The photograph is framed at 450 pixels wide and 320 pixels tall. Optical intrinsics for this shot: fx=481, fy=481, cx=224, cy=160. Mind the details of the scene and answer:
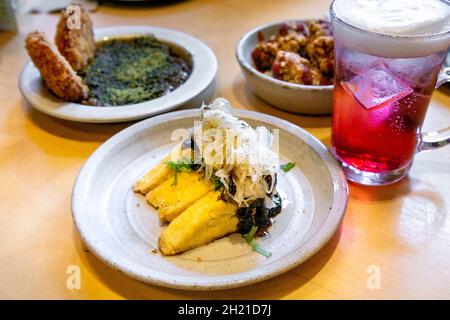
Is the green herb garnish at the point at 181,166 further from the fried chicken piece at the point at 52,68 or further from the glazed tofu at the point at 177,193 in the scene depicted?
the fried chicken piece at the point at 52,68

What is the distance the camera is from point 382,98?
0.93 m

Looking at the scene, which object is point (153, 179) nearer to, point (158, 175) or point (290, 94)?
point (158, 175)

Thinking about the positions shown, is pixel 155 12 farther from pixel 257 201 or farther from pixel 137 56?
pixel 257 201

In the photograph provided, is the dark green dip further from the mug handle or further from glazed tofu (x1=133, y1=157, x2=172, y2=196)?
the mug handle

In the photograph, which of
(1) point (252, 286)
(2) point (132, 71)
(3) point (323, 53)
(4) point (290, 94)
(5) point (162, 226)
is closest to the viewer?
(1) point (252, 286)

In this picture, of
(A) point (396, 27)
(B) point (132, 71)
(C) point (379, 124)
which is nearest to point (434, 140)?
(C) point (379, 124)

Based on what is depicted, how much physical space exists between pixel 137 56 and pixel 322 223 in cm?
89

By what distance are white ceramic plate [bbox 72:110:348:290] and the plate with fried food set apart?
13cm

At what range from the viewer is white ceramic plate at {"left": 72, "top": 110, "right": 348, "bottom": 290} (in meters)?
0.79

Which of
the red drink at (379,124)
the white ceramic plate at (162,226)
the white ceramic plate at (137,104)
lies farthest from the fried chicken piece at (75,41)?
the red drink at (379,124)

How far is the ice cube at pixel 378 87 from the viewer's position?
2.99 ft

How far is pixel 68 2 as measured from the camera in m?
1.93

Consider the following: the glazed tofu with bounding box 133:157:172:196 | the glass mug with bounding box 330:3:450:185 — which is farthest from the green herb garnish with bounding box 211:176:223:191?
the glass mug with bounding box 330:3:450:185

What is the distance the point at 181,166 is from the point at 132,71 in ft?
1.89
